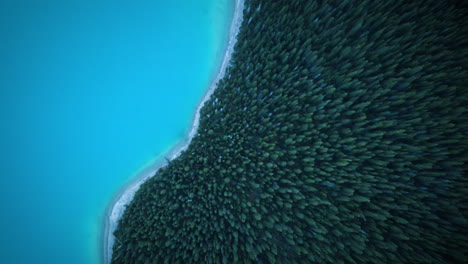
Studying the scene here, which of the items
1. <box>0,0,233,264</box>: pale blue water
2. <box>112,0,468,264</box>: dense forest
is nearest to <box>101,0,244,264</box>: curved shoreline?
<box>0,0,233,264</box>: pale blue water

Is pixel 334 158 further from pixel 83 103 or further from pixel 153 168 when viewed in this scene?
pixel 83 103

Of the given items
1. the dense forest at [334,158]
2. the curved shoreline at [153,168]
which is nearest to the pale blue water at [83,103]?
the curved shoreline at [153,168]

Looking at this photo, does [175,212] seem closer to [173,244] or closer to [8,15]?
[173,244]

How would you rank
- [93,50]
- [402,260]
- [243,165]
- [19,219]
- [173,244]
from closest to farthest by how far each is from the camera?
[402,260] < [173,244] < [243,165] < [19,219] < [93,50]

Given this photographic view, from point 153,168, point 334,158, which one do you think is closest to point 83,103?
point 153,168

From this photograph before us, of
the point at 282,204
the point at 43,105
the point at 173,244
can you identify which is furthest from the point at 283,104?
the point at 43,105

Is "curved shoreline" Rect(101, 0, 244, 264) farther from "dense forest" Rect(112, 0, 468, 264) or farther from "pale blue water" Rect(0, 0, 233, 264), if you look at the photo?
"dense forest" Rect(112, 0, 468, 264)
